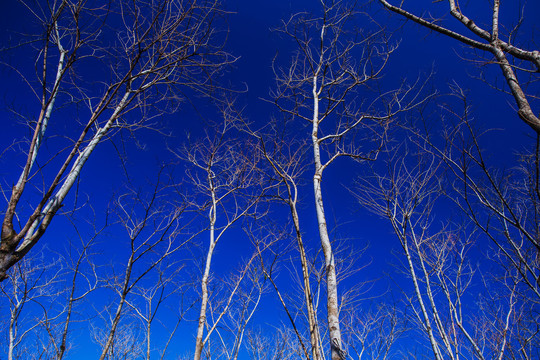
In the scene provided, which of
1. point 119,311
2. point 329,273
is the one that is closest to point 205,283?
point 119,311

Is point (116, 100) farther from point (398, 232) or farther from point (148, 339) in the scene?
point (148, 339)

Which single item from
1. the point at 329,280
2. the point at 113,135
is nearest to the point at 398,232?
the point at 329,280

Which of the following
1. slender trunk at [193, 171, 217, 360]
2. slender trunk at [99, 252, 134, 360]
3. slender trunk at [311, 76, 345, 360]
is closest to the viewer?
slender trunk at [311, 76, 345, 360]

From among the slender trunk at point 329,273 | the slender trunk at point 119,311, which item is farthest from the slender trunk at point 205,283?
the slender trunk at point 329,273

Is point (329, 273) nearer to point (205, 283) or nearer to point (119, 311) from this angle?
point (119, 311)

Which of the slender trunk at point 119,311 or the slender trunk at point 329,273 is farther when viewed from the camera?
the slender trunk at point 119,311

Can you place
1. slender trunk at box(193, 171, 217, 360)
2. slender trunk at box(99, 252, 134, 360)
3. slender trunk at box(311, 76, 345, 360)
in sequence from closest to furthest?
slender trunk at box(311, 76, 345, 360) < slender trunk at box(99, 252, 134, 360) < slender trunk at box(193, 171, 217, 360)

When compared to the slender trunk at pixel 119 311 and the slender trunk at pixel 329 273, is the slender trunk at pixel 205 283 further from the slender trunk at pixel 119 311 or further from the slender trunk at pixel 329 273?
the slender trunk at pixel 329 273

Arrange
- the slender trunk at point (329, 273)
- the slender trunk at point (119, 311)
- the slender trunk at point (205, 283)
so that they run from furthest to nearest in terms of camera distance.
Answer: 1. the slender trunk at point (205, 283)
2. the slender trunk at point (119, 311)
3. the slender trunk at point (329, 273)

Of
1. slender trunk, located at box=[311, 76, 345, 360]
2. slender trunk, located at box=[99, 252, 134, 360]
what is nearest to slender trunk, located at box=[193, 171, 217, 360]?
slender trunk, located at box=[99, 252, 134, 360]

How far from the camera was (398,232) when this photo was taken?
532cm

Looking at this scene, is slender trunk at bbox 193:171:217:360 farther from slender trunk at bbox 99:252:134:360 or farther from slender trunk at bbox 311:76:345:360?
slender trunk at bbox 311:76:345:360

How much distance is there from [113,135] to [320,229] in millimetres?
1967

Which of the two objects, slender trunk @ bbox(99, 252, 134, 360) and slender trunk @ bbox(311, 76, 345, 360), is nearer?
slender trunk @ bbox(311, 76, 345, 360)
